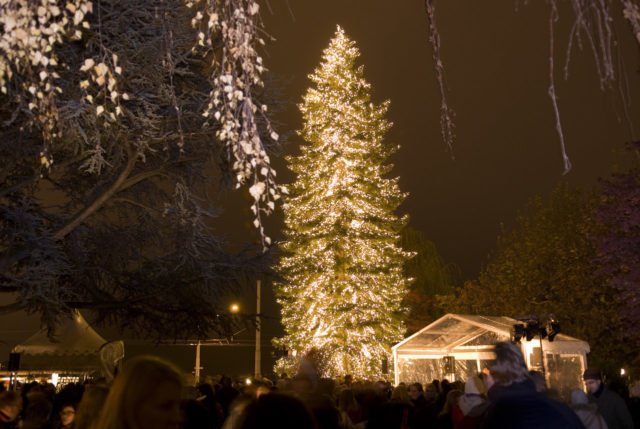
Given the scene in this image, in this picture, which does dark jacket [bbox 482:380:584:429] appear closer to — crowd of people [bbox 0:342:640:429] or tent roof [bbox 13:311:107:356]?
crowd of people [bbox 0:342:640:429]

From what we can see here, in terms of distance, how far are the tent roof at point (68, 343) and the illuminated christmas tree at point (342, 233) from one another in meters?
9.21

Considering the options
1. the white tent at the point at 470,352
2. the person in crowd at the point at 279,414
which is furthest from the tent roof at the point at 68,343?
the person in crowd at the point at 279,414

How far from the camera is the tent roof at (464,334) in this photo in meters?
16.9

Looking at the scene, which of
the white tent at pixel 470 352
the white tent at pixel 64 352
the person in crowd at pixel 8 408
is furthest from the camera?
the white tent at pixel 64 352

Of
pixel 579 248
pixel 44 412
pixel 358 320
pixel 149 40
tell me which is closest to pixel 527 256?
pixel 579 248

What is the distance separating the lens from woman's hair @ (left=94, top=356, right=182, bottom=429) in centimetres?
206

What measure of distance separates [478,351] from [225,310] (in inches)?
347

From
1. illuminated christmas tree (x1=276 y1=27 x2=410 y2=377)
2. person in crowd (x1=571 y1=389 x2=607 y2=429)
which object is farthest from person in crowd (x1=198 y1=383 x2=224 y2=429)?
illuminated christmas tree (x1=276 y1=27 x2=410 y2=377)

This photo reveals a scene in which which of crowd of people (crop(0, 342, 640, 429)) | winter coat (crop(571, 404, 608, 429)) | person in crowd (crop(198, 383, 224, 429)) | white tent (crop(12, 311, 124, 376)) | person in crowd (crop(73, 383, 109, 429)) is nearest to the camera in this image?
crowd of people (crop(0, 342, 640, 429))

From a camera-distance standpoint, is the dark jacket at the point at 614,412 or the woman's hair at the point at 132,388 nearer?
the woman's hair at the point at 132,388

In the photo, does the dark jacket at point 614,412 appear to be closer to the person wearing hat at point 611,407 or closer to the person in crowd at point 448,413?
the person wearing hat at point 611,407

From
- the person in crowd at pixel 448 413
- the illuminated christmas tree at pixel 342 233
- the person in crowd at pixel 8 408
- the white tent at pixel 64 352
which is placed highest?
the illuminated christmas tree at pixel 342 233

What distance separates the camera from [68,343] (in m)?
16.5

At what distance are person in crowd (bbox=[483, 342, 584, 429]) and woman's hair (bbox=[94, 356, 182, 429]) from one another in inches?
52.1
